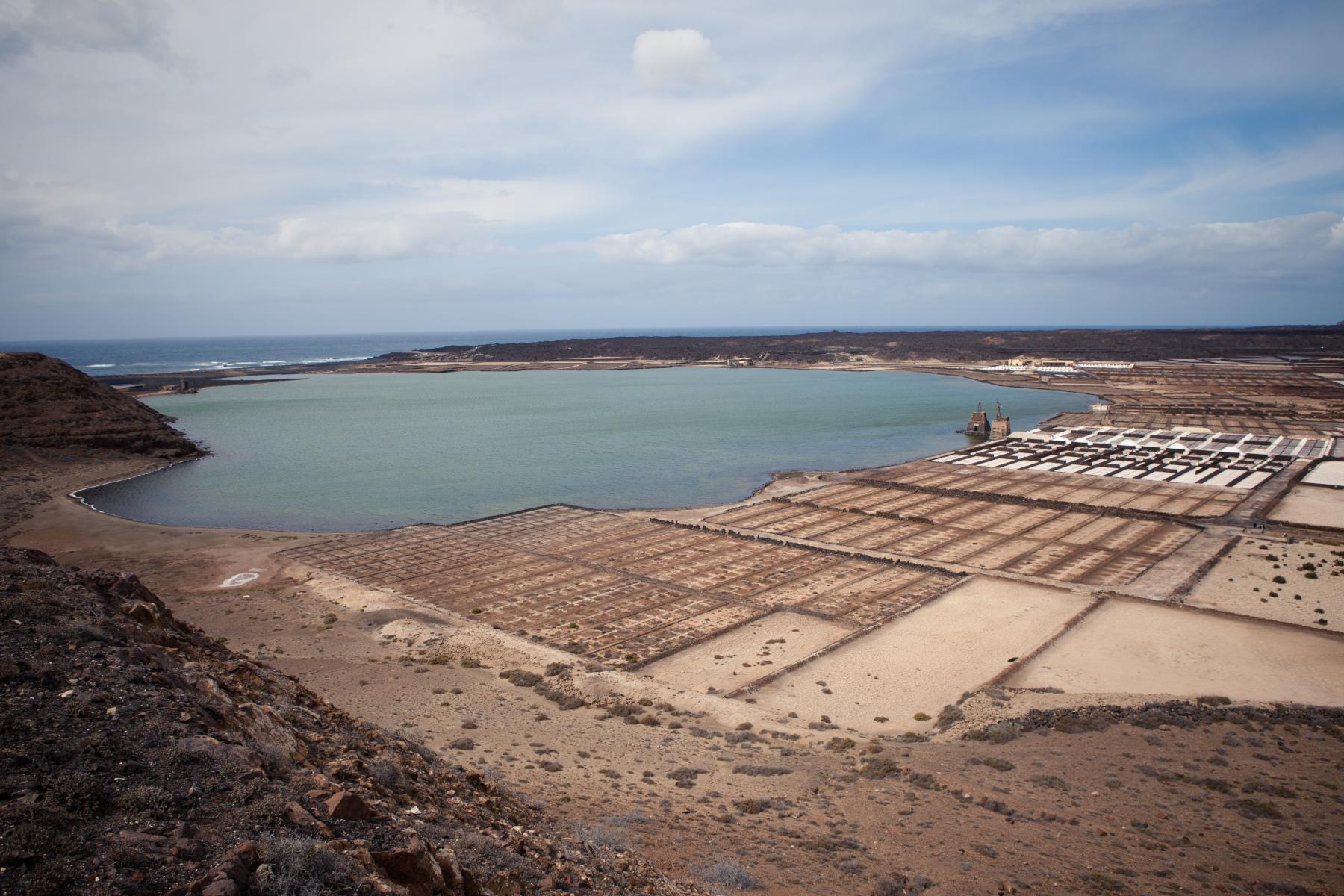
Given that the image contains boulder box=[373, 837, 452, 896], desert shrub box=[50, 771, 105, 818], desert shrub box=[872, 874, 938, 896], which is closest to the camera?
desert shrub box=[50, 771, 105, 818]

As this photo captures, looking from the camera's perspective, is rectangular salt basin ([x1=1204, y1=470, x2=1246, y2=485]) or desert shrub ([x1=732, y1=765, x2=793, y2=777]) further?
rectangular salt basin ([x1=1204, y1=470, x2=1246, y2=485])

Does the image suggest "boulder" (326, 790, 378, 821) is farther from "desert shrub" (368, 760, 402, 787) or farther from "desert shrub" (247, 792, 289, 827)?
"desert shrub" (368, 760, 402, 787)

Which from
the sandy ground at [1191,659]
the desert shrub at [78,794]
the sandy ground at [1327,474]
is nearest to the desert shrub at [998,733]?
the sandy ground at [1191,659]

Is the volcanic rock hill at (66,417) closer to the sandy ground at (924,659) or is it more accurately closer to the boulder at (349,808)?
the sandy ground at (924,659)

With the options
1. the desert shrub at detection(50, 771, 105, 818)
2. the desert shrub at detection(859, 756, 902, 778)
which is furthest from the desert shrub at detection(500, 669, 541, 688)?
the desert shrub at detection(50, 771, 105, 818)

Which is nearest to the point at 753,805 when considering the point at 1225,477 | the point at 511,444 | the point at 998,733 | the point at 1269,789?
the point at 998,733

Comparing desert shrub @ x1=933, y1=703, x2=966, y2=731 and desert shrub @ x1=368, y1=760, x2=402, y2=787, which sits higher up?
desert shrub @ x1=368, y1=760, x2=402, y2=787

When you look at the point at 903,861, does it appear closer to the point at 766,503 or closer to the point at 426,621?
the point at 426,621
